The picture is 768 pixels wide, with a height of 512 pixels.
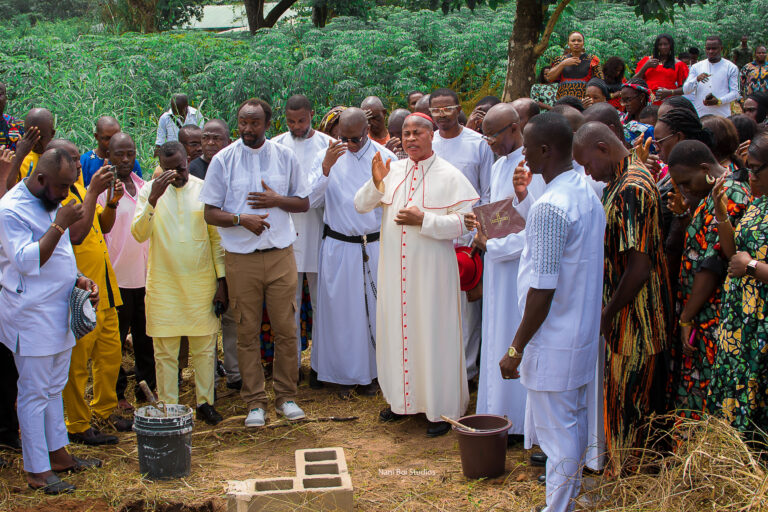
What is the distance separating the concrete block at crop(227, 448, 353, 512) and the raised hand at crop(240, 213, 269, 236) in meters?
2.05

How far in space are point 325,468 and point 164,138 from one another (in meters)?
8.10

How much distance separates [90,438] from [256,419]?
1294mm

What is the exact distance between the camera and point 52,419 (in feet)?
17.0

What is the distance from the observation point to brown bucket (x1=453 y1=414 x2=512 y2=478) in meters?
5.15

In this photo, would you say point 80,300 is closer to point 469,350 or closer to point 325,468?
point 325,468

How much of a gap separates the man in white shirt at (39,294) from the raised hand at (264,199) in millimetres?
1516

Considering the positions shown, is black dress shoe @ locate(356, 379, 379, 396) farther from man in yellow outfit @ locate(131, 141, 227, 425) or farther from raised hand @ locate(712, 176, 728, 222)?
raised hand @ locate(712, 176, 728, 222)

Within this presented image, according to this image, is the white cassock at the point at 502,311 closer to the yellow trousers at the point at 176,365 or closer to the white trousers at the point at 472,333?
the white trousers at the point at 472,333

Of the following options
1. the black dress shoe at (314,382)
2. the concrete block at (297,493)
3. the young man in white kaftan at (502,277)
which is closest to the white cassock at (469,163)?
the young man in white kaftan at (502,277)

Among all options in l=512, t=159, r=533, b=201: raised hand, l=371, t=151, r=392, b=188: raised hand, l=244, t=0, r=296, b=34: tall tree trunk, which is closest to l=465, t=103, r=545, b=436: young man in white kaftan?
l=512, t=159, r=533, b=201: raised hand

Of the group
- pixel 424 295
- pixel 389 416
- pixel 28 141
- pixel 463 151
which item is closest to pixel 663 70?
pixel 463 151

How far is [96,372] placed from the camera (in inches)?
246

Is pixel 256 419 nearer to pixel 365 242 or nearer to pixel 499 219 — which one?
pixel 365 242

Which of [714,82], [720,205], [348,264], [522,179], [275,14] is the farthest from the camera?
[275,14]
